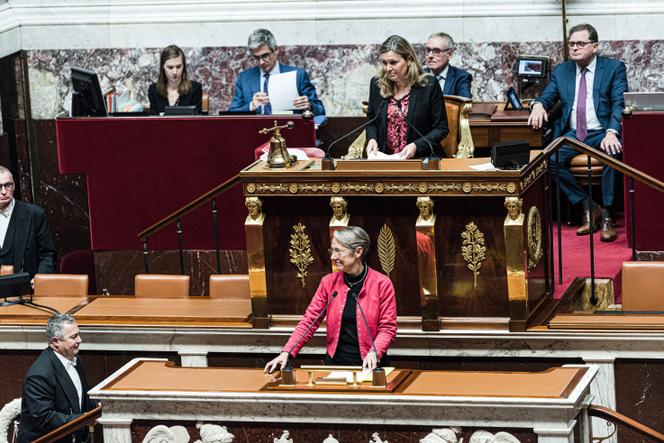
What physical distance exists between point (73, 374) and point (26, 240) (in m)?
1.96

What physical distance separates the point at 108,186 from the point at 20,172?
228cm

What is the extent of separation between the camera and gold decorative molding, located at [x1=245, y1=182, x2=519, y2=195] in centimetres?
866

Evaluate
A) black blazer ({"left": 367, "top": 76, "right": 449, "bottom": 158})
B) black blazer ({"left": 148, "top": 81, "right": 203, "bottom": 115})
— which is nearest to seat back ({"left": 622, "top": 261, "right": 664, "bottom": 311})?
black blazer ({"left": 367, "top": 76, "right": 449, "bottom": 158})

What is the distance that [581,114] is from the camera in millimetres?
11109

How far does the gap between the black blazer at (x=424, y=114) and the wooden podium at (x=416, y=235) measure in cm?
34

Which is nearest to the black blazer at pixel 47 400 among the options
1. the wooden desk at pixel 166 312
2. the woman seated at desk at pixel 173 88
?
the wooden desk at pixel 166 312

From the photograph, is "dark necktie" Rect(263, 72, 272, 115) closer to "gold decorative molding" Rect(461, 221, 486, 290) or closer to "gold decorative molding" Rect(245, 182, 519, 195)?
"gold decorative molding" Rect(245, 182, 519, 195)

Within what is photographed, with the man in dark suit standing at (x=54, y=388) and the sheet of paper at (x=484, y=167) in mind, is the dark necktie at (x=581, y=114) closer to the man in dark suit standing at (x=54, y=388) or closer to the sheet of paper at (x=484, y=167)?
the sheet of paper at (x=484, y=167)

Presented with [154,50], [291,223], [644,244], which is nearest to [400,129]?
[291,223]

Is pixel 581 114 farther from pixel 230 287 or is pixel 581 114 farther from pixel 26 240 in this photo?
pixel 26 240

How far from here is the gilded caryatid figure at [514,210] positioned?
862cm

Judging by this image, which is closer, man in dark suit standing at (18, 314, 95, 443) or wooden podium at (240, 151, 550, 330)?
man in dark suit standing at (18, 314, 95, 443)

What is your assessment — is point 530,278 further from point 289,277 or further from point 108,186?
point 108,186

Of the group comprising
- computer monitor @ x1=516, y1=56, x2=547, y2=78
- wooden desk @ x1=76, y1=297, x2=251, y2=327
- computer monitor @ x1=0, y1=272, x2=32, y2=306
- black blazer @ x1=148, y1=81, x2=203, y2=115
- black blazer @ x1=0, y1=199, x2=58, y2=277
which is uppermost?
computer monitor @ x1=516, y1=56, x2=547, y2=78
